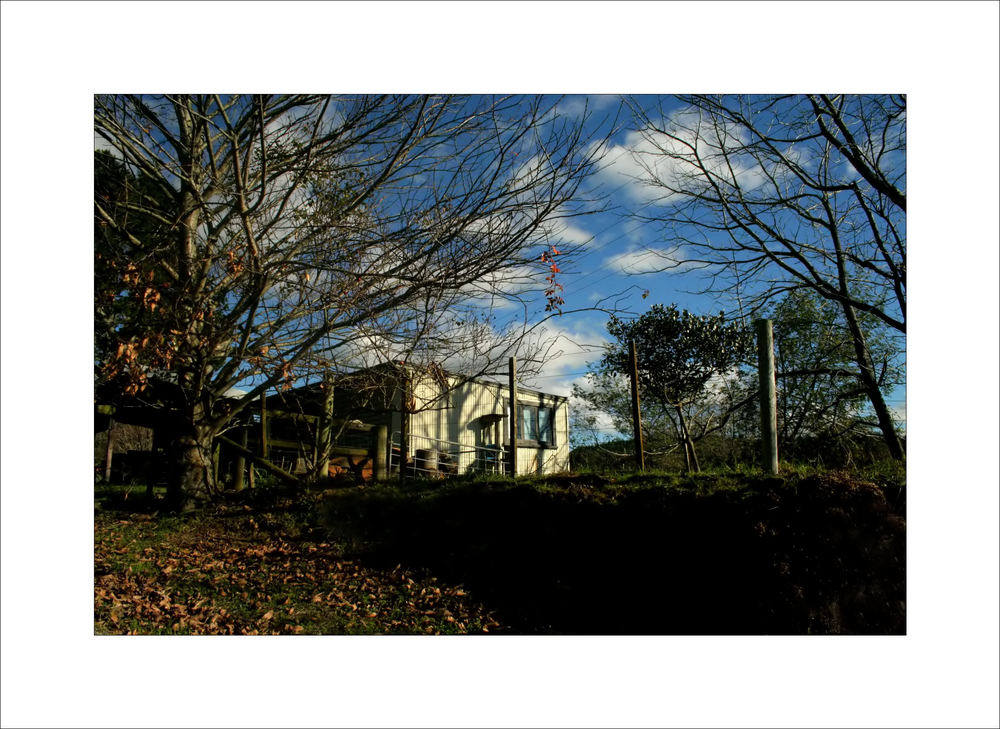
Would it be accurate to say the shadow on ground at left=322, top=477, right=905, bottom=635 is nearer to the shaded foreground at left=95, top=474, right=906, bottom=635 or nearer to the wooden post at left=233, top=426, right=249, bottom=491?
the shaded foreground at left=95, top=474, right=906, bottom=635

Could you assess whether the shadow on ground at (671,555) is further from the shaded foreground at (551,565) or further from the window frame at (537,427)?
the window frame at (537,427)

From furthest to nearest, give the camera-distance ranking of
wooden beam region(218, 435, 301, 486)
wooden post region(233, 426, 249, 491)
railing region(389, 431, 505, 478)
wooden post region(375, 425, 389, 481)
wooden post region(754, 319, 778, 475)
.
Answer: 1. railing region(389, 431, 505, 478)
2. wooden post region(375, 425, 389, 481)
3. wooden post region(233, 426, 249, 491)
4. wooden beam region(218, 435, 301, 486)
5. wooden post region(754, 319, 778, 475)

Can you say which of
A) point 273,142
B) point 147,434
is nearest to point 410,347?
point 273,142

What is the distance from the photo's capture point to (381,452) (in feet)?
21.1

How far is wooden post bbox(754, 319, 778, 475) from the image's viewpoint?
11.4 feet

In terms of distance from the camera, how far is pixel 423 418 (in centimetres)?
841

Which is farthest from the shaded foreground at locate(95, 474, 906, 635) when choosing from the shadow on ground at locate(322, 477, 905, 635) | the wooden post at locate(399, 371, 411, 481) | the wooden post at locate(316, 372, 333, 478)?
the wooden post at locate(316, 372, 333, 478)

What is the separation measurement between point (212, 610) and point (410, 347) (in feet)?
7.46

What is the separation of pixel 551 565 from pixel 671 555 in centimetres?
83

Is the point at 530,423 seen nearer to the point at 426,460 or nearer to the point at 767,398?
the point at 426,460

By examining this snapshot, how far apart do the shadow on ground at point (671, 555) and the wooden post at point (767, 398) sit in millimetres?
204

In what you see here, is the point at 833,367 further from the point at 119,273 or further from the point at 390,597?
the point at 119,273

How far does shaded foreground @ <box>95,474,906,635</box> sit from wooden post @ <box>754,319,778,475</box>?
0.59 ft

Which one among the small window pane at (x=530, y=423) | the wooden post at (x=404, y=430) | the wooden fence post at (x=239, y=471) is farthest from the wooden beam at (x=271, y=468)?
the small window pane at (x=530, y=423)
